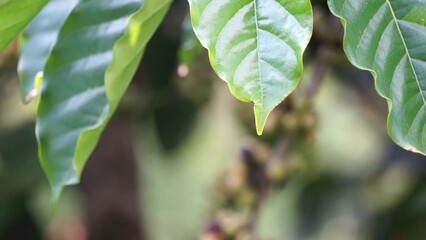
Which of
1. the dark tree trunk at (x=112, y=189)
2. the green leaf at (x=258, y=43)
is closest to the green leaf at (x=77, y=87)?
the green leaf at (x=258, y=43)

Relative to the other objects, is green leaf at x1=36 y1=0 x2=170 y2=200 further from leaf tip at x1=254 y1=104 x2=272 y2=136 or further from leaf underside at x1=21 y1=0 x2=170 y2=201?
leaf tip at x1=254 y1=104 x2=272 y2=136

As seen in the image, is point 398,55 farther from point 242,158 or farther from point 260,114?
point 242,158

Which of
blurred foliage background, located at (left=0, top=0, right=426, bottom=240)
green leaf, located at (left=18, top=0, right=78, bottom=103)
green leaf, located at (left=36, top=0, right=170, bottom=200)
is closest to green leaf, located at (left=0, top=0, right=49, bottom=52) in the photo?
green leaf, located at (left=36, top=0, right=170, bottom=200)

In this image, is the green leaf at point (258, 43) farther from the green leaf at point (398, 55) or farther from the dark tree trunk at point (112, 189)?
the dark tree trunk at point (112, 189)

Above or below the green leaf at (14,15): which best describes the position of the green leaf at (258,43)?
above

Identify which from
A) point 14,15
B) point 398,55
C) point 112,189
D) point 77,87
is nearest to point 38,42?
point 77,87

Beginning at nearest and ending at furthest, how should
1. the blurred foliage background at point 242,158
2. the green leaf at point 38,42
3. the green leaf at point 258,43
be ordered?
the green leaf at point 258,43 → the green leaf at point 38,42 → the blurred foliage background at point 242,158

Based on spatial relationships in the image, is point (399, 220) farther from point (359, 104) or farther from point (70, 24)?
point (70, 24)
